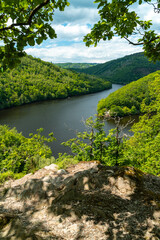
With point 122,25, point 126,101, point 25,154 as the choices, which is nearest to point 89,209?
point 122,25

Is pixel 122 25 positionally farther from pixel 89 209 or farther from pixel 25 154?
pixel 25 154

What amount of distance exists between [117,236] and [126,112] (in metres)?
62.6

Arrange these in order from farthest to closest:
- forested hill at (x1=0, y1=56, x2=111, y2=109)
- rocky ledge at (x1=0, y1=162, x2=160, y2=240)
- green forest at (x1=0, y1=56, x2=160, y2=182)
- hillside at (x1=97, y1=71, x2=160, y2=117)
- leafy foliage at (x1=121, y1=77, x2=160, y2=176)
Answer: forested hill at (x1=0, y1=56, x2=111, y2=109), hillside at (x1=97, y1=71, x2=160, y2=117), green forest at (x1=0, y1=56, x2=160, y2=182), leafy foliage at (x1=121, y1=77, x2=160, y2=176), rocky ledge at (x1=0, y1=162, x2=160, y2=240)

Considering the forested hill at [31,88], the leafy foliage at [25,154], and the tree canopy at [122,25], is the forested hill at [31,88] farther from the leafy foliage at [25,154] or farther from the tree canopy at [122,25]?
the tree canopy at [122,25]

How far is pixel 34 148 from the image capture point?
70.3 feet

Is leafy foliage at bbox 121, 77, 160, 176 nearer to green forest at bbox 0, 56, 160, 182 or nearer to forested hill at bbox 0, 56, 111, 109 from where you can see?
green forest at bbox 0, 56, 160, 182

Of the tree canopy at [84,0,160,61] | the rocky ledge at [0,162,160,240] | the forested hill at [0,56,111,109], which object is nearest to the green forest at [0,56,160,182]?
the forested hill at [0,56,111,109]

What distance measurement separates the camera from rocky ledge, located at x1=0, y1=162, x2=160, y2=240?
3.73 m

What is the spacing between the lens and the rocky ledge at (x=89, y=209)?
12.2ft

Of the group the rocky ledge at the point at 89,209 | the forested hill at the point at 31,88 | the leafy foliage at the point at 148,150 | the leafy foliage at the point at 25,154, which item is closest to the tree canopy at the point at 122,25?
the rocky ledge at the point at 89,209

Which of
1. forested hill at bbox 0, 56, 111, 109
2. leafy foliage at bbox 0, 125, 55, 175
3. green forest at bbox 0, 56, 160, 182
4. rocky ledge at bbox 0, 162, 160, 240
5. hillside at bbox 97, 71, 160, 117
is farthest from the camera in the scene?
forested hill at bbox 0, 56, 111, 109

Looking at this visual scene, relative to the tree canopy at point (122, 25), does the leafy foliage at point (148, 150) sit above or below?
below

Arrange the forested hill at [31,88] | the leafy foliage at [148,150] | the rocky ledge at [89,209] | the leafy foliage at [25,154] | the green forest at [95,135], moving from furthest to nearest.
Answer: the forested hill at [31,88], the leafy foliage at [25,154], the green forest at [95,135], the leafy foliage at [148,150], the rocky ledge at [89,209]

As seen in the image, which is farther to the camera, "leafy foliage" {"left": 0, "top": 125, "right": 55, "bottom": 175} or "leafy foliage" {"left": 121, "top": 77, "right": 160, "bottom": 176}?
"leafy foliage" {"left": 0, "top": 125, "right": 55, "bottom": 175}
